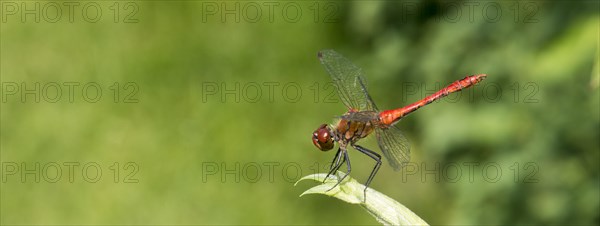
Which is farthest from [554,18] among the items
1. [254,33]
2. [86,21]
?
[86,21]

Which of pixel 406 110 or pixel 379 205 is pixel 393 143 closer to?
pixel 406 110

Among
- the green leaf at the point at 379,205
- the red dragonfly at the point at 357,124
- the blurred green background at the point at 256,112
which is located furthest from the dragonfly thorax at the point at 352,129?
the blurred green background at the point at 256,112

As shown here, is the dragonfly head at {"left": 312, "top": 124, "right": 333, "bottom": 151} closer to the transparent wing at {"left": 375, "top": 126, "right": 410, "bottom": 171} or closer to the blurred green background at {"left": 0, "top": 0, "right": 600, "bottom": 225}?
the transparent wing at {"left": 375, "top": 126, "right": 410, "bottom": 171}

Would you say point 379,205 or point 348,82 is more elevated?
point 348,82

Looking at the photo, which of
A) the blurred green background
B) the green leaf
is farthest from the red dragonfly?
the blurred green background

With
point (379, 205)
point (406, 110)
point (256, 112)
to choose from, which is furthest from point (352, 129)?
point (256, 112)

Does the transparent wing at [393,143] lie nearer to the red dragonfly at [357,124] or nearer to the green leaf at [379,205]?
the red dragonfly at [357,124]

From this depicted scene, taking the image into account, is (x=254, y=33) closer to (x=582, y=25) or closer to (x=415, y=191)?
(x=415, y=191)
